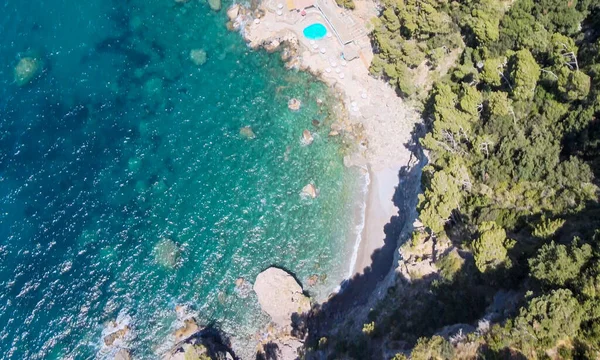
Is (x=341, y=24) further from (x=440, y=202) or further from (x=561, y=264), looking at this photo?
(x=561, y=264)

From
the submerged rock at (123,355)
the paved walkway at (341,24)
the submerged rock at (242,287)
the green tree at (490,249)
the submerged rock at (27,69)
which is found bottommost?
the submerged rock at (123,355)

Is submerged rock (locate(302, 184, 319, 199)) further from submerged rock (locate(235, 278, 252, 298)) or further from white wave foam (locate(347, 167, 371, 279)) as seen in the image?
submerged rock (locate(235, 278, 252, 298))

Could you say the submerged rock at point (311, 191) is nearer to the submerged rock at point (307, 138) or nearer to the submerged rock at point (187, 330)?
the submerged rock at point (307, 138)

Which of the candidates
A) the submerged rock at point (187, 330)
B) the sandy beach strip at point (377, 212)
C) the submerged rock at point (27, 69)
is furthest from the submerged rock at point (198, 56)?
the submerged rock at point (187, 330)

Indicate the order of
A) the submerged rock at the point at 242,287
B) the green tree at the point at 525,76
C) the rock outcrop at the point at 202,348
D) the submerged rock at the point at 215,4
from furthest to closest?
1. the submerged rock at the point at 215,4
2. the submerged rock at the point at 242,287
3. the rock outcrop at the point at 202,348
4. the green tree at the point at 525,76

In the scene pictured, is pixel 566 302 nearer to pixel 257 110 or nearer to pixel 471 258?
pixel 471 258
